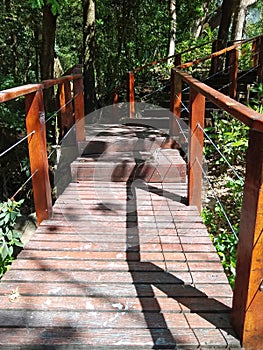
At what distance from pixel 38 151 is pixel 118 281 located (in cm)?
107

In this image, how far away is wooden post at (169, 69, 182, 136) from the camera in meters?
3.79

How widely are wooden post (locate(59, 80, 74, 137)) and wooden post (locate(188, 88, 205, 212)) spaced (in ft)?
4.59

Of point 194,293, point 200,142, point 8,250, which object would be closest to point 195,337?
point 194,293

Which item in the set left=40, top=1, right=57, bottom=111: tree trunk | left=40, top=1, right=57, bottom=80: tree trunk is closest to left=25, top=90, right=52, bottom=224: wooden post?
left=40, top=1, right=57, bottom=111: tree trunk

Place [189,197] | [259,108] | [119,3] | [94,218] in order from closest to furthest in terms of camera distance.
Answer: [94,218], [189,197], [259,108], [119,3]

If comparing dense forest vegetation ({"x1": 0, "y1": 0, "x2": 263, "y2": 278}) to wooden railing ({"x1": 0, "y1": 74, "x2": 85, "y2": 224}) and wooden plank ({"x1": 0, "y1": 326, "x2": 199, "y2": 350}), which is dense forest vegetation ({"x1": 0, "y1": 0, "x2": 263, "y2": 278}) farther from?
wooden plank ({"x1": 0, "y1": 326, "x2": 199, "y2": 350})

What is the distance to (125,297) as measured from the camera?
173 cm

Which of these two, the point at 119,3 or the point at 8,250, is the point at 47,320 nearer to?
the point at 8,250

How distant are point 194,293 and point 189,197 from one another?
1130mm

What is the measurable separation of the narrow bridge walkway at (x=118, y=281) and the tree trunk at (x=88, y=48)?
12.9ft

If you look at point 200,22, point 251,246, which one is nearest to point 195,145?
point 251,246

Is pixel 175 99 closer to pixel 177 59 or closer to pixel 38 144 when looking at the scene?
pixel 38 144

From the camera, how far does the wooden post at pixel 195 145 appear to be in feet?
8.27

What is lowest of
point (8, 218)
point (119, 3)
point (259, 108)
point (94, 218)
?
point (94, 218)
